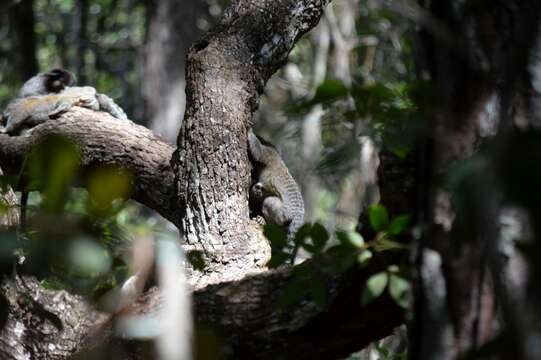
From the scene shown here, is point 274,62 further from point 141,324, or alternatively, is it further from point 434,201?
point 141,324

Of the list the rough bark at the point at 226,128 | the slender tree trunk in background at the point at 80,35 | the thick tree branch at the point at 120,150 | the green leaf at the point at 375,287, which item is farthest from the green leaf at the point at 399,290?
the slender tree trunk in background at the point at 80,35

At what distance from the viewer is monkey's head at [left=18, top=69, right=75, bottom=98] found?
711 centimetres

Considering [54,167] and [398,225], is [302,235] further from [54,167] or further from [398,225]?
[54,167]

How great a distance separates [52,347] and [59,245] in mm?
2314

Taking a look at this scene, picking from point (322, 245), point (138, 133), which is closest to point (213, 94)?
point (138, 133)

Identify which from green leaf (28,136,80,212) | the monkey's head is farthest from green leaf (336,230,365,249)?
the monkey's head

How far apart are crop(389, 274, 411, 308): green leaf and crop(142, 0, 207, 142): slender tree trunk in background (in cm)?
764

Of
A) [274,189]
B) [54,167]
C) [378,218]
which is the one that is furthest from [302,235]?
[274,189]

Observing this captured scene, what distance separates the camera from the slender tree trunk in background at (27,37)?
10.6 m

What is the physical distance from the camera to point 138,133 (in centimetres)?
464

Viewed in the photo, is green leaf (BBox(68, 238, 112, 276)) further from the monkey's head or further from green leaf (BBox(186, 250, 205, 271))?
the monkey's head

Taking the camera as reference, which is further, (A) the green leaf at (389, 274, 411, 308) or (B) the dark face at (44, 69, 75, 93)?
(B) the dark face at (44, 69, 75, 93)

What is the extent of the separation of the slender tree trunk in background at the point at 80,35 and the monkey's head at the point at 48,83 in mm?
3704

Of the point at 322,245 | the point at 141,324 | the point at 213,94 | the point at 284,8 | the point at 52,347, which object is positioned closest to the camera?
the point at 141,324
